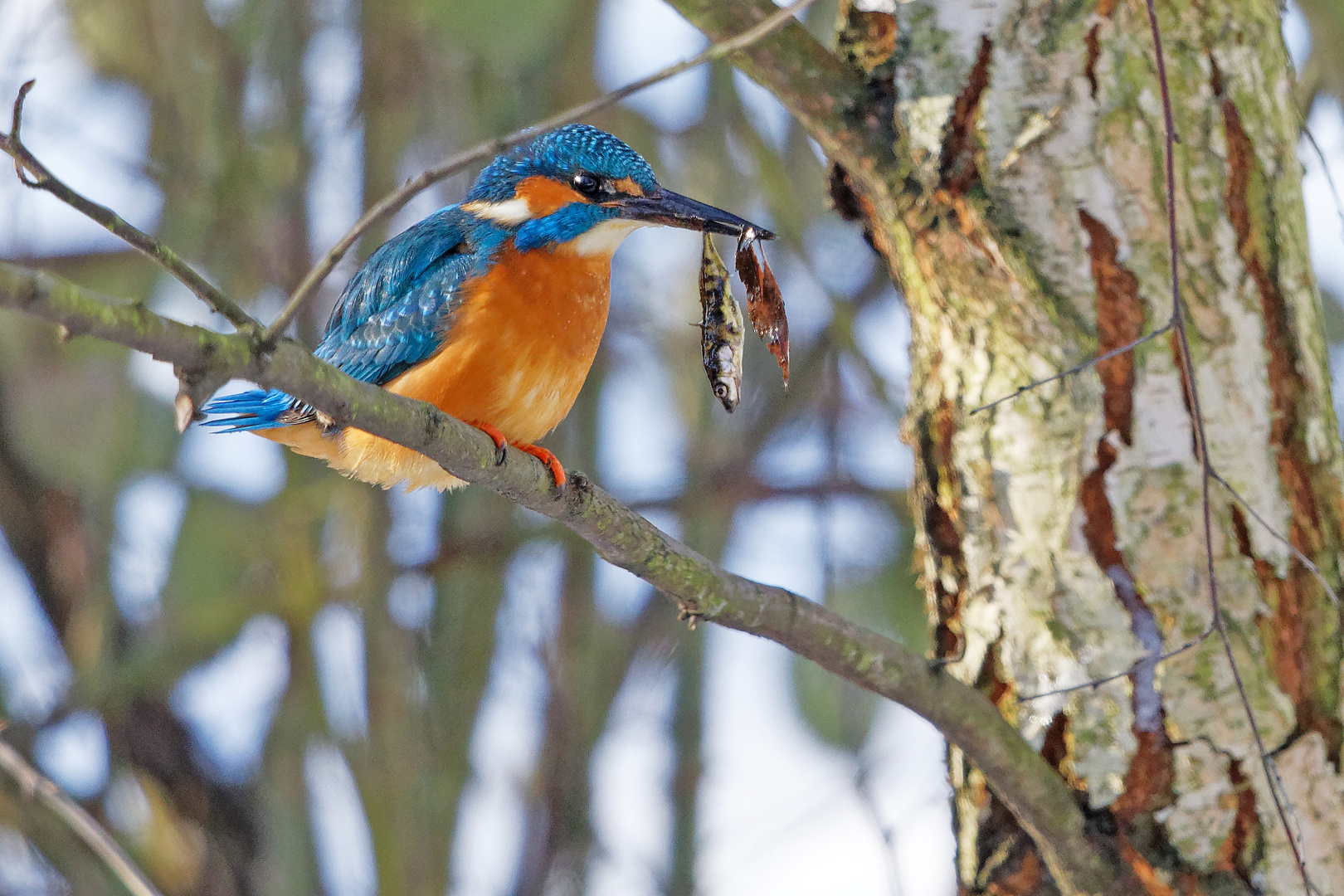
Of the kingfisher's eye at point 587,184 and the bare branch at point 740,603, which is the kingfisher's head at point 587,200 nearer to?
the kingfisher's eye at point 587,184

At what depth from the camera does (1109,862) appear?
8.43 feet

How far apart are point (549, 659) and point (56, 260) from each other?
2.47 meters

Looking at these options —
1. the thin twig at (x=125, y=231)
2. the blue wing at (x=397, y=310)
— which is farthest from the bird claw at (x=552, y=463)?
the thin twig at (x=125, y=231)

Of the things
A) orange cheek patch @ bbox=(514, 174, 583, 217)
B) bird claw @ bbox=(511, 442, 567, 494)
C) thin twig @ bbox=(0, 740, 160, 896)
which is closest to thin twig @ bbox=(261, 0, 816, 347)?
bird claw @ bbox=(511, 442, 567, 494)

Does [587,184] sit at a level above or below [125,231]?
above

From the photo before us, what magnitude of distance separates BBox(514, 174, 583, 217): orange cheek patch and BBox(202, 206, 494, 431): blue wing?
0.14 metres

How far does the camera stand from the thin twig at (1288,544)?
2355mm

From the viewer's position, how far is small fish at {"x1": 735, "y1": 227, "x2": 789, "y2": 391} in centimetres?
249

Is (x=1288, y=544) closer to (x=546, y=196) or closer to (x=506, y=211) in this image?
(x=546, y=196)

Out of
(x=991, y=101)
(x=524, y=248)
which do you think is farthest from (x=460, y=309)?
(x=991, y=101)

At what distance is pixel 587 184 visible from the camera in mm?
3086

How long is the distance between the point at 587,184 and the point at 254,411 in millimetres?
946

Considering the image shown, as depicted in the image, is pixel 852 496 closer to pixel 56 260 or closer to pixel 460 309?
pixel 460 309

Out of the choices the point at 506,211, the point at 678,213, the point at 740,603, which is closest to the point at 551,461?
the point at 740,603
